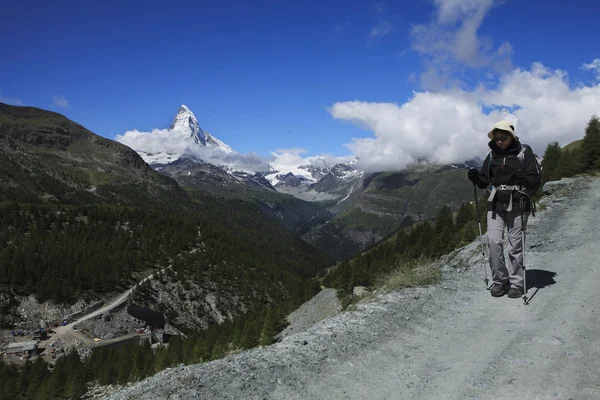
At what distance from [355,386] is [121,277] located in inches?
6809

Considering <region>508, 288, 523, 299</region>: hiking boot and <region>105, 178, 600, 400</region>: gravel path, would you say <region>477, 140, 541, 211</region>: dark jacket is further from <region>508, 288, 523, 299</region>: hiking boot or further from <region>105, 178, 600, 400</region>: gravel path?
<region>105, 178, 600, 400</region>: gravel path

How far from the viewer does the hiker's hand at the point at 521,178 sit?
37.6ft

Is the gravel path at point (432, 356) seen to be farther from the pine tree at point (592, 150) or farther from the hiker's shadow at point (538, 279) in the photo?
the pine tree at point (592, 150)

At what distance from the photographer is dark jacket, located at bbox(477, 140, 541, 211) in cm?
1149

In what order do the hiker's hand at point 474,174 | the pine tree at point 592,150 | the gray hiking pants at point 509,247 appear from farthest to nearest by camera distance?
the pine tree at point 592,150
the hiker's hand at point 474,174
the gray hiking pants at point 509,247

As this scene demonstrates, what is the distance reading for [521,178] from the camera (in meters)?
11.5

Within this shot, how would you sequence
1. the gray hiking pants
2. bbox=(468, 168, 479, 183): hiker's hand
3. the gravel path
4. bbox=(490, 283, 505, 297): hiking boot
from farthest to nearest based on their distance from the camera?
bbox=(468, 168, 479, 183): hiker's hand, bbox=(490, 283, 505, 297): hiking boot, the gray hiking pants, the gravel path

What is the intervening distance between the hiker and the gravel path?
839 millimetres

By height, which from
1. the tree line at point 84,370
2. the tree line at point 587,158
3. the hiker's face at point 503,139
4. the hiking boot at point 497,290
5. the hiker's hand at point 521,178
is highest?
the tree line at point 587,158

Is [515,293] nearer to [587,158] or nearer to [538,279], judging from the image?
[538,279]

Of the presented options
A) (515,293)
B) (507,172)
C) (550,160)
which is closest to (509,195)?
(507,172)

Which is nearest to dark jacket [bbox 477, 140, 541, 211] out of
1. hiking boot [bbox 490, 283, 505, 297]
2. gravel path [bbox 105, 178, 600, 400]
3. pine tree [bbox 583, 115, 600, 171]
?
hiking boot [bbox 490, 283, 505, 297]

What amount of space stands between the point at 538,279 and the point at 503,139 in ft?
17.5

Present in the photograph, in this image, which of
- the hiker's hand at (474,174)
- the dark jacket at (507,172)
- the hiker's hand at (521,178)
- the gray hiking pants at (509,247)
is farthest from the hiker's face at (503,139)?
the gray hiking pants at (509,247)
